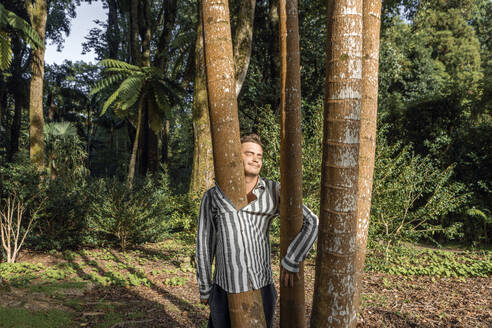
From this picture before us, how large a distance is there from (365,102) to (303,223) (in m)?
1.04

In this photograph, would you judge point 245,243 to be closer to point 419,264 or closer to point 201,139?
point 201,139

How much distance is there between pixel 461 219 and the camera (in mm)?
9422

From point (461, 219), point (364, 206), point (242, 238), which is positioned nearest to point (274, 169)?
point (364, 206)

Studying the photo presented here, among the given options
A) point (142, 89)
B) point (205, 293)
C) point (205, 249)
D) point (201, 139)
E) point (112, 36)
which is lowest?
point (205, 293)

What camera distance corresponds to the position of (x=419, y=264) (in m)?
6.53

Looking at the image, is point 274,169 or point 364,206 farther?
point 274,169

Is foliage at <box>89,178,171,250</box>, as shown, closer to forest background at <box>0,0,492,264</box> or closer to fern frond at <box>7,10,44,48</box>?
forest background at <box>0,0,492,264</box>

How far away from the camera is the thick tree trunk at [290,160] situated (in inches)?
80.0

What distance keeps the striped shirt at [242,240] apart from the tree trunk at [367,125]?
1.75ft

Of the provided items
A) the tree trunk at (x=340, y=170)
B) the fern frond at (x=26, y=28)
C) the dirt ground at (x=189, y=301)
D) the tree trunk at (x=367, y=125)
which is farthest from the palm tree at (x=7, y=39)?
the tree trunk at (x=340, y=170)

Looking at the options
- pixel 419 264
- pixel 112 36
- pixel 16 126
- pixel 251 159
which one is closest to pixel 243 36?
pixel 419 264

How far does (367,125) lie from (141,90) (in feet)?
37.8

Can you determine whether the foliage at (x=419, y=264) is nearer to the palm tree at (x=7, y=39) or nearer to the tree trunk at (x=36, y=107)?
the tree trunk at (x=36, y=107)

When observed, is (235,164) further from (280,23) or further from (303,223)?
(280,23)
